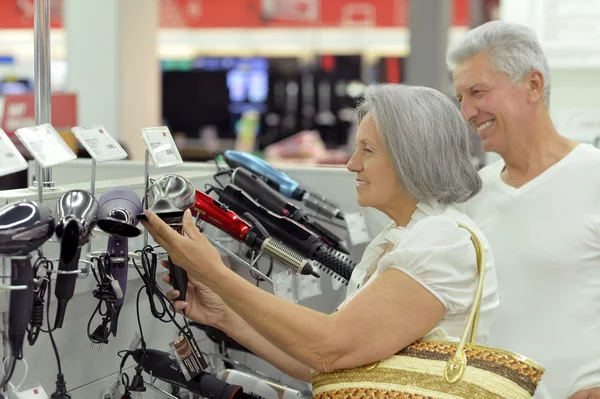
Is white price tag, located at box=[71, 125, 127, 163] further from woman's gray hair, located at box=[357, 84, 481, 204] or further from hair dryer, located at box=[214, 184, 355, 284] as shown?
woman's gray hair, located at box=[357, 84, 481, 204]

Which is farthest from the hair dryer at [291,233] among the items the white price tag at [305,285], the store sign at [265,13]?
the store sign at [265,13]

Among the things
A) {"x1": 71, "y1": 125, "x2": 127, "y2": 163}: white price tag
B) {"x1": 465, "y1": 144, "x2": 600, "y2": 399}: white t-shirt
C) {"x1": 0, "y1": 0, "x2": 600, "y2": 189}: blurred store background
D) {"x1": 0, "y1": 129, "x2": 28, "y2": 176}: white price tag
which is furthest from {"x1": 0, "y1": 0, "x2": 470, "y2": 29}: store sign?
{"x1": 0, "y1": 129, "x2": 28, "y2": 176}: white price tag

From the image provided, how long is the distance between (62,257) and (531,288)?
→ 1282mm

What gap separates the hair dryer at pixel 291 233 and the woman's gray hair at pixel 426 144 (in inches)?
16.3

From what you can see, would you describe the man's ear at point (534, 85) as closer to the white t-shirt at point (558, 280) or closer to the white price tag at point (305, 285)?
the white t-shirt at point (558, 280)

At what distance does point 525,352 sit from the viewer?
2379 mm

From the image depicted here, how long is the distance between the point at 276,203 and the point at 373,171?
61 centimetres

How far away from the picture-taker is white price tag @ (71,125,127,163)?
74.7 inches

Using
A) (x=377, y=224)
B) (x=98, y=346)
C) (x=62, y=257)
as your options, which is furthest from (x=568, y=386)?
(x=62, y=257)

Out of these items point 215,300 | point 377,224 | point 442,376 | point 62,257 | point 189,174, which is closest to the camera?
point 62,257

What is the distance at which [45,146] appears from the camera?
1788mm

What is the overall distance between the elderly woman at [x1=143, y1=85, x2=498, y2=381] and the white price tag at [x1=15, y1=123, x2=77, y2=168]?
24 cm

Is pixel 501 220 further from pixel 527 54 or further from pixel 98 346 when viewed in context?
pixel 98 346

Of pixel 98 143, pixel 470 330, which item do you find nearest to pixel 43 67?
pixel 98 143
